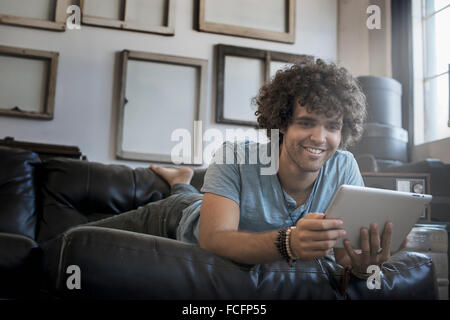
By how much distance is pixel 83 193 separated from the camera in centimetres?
182

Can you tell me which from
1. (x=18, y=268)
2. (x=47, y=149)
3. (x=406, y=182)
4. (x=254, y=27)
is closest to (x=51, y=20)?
(x=47, y=149)

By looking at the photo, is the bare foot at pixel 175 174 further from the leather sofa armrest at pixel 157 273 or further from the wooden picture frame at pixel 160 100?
the leather sofa armrest at pixel 157 273

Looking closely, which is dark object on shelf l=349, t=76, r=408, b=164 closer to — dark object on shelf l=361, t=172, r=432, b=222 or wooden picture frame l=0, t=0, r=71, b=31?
dark object on shelf l=361, t=172, r=432, b=222

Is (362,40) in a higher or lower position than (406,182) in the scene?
higher

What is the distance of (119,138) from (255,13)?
1176 millimetres

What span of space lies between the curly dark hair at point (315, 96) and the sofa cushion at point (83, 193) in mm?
764

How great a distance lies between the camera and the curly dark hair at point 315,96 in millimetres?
1148

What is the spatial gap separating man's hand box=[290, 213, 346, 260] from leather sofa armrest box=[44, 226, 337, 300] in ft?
0.12

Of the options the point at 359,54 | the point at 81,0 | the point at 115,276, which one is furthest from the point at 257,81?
the point at 115,276

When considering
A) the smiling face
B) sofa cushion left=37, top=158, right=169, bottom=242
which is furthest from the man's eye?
sofa cushion left=37, top=158, right=169, bottom=242

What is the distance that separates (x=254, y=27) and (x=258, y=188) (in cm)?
199

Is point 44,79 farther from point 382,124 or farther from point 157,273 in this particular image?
point 157,273

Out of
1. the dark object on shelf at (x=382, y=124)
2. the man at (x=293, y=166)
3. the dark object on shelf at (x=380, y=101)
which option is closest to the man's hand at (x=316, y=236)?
the man at (x=293, y=166)

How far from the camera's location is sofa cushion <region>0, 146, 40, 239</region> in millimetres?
1696
